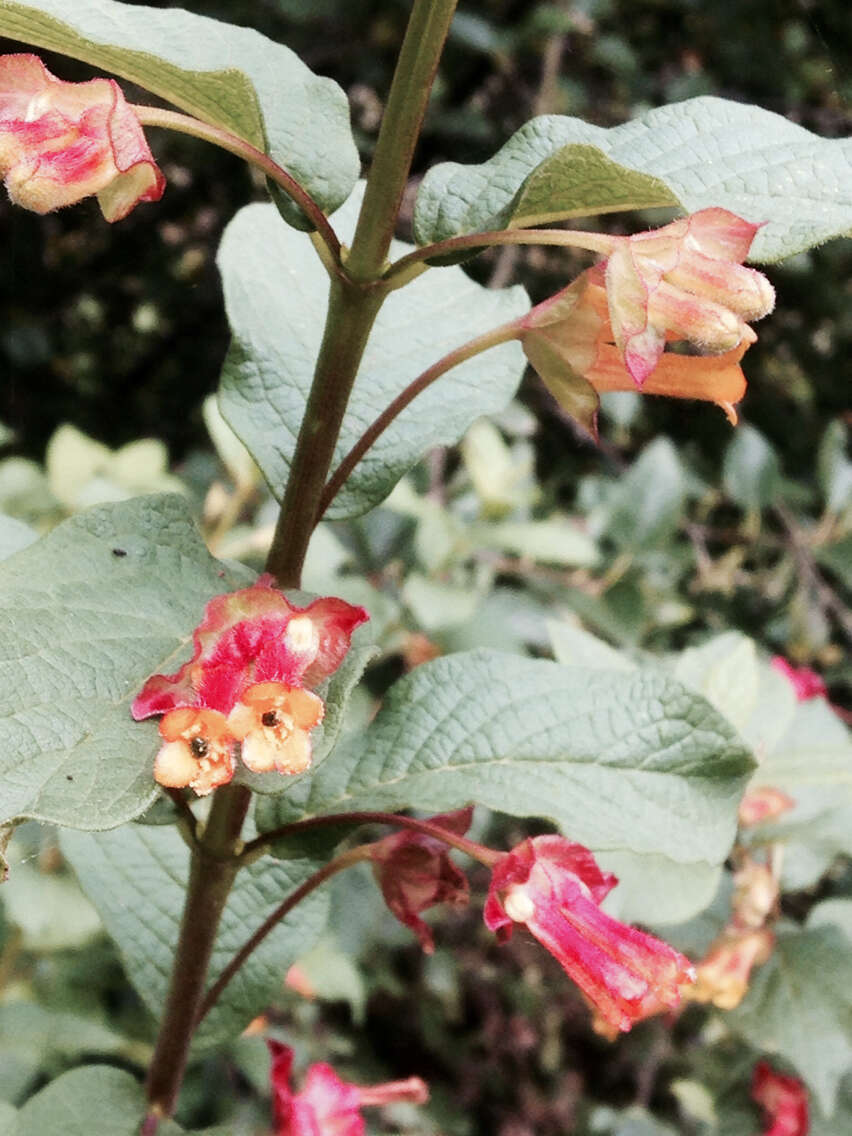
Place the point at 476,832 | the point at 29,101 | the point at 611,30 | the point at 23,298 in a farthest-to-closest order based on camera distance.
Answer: the point at 23,298
the point at 611,30
the point at 476,832
the point at 29,101

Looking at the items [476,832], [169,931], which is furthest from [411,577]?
[169,931]

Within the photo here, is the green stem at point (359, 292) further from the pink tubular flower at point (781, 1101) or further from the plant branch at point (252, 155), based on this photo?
the pink tubular flower at point (781, 1101)

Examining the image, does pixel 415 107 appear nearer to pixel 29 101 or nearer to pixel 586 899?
pixel 29 101

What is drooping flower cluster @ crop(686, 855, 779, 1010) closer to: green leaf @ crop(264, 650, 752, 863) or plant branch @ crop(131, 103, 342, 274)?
green leaf @ crop(264, 650, 752, 863)

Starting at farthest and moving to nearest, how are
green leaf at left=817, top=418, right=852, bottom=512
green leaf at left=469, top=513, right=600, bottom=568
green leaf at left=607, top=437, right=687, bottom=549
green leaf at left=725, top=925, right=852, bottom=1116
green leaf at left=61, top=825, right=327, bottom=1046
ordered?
1. green leaf at left=817, top=418, right=852, bottom=512
2. green leaf at left=607, top=437, right=687, bottom=549
3. green leaf at left=469, top=513, right=600, bottom=568
4. green leaf at left=725, top=925, right=852, bottom=1116
5. green leaf at left=61, top=825, right=327, bottom=1046

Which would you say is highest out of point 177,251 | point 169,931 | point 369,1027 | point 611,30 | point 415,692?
point 611,30

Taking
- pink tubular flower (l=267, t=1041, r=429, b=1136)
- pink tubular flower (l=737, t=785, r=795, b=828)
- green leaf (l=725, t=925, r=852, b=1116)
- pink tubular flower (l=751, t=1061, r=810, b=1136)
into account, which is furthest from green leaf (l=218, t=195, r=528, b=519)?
pink tubular flower (l=751, t=1061, r=810, b=1136)
